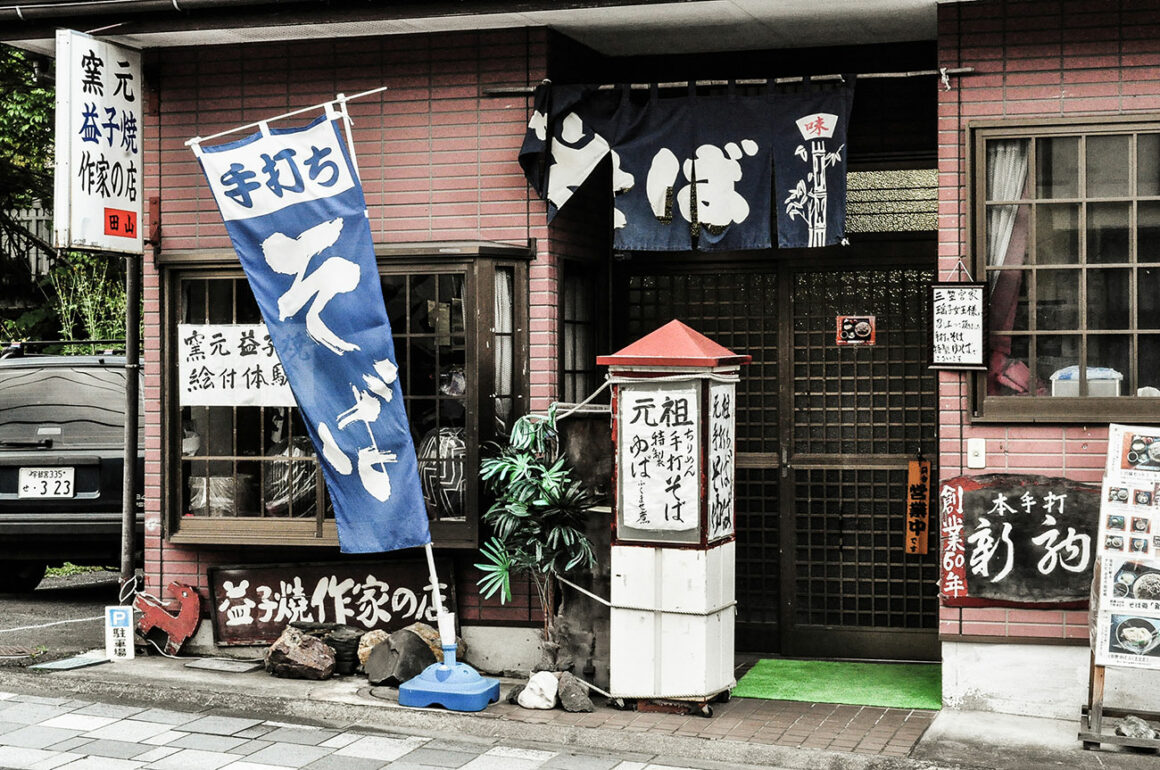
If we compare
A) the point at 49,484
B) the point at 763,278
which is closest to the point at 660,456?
the point at 763,278

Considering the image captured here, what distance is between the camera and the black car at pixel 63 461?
11.1m

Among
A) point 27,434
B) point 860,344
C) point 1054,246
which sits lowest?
point 27,434

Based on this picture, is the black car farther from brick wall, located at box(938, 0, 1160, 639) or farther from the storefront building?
brick wall, located at box(938, 0, 1160, 639)

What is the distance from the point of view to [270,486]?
937 cm

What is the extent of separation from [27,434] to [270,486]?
3327 mm

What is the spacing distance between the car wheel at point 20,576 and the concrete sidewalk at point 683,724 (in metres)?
3.83

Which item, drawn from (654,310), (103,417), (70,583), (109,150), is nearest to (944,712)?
(654,310)

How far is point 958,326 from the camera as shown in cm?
816

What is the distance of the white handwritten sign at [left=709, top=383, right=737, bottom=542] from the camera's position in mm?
7992

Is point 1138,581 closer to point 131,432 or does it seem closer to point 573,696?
point 573,696

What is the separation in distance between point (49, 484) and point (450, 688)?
495 centimetres

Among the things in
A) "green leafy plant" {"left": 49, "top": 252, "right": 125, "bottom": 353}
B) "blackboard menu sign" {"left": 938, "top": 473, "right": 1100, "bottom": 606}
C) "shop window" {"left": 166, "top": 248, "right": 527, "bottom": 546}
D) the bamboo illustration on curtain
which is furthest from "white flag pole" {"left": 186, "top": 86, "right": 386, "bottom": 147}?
"green leafy plant" {"left": 49, "top": 252, "right": 125, "bottom": 353}

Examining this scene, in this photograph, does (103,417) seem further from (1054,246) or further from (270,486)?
(1054,246)

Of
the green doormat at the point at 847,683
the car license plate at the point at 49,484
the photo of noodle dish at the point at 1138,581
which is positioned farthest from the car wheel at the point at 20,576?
the photo of noodle dish at the point at 1138,581
